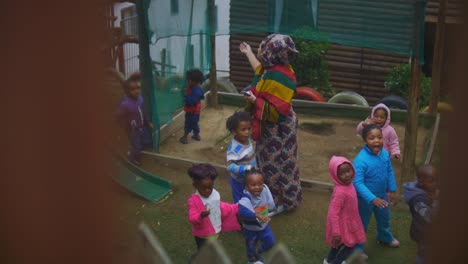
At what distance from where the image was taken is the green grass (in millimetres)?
5379

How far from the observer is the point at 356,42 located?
664 cm

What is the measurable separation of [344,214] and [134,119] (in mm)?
3049

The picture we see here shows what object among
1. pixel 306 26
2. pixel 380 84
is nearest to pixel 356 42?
pixel 306 26

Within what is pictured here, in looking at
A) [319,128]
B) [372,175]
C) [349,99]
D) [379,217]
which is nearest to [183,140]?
[319,128]

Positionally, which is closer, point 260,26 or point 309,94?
point 260,26

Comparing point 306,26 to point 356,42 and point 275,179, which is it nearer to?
point 356,42

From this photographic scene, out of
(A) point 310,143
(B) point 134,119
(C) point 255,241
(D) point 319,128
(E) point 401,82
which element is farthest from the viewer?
(E) point 401,82

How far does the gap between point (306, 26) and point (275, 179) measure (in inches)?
73.6

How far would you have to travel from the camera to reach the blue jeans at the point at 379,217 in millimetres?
5090

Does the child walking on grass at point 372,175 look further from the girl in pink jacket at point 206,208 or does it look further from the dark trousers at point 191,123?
the dark trousers at point 191,123

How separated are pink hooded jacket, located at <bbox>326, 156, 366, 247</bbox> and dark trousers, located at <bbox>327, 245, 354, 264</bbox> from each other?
0.09m

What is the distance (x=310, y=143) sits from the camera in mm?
7922

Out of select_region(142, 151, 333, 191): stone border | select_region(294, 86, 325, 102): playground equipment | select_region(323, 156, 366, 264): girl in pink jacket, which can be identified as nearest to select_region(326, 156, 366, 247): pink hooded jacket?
select_region(323, 156, 366, 264): girl in pink jacket

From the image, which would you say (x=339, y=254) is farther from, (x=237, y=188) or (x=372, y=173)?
(x=237, y=188)
